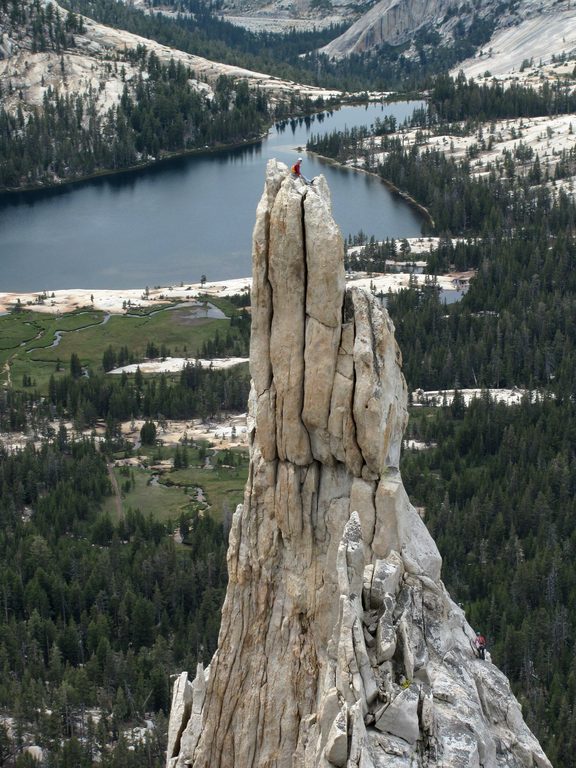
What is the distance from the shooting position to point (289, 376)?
35156 millimetres

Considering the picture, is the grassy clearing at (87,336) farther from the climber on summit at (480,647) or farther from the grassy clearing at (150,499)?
the climber on summit at (480,647)

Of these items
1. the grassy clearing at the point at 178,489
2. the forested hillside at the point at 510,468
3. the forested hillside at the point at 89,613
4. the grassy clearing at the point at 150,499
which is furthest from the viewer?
the grassy clearing at the point at 178,489

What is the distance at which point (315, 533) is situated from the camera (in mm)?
35750

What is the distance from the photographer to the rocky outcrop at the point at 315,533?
33375 millimetres

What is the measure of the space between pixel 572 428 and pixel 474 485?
726 inches

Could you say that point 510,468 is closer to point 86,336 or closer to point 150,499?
point 150,499

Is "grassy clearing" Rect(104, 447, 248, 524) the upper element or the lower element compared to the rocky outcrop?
lower

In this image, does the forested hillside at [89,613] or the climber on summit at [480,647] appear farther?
the forested hillside at [89,613]

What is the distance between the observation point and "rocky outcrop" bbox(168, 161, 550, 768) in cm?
3338

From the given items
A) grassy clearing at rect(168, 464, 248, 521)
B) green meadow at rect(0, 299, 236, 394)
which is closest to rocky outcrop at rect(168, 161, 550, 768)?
grassy clearing at rect(168, 464, 248, 521)

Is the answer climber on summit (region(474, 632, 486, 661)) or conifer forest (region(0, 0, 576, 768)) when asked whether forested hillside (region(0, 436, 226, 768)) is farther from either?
climber on summit (region(474, 632, 486, 661))

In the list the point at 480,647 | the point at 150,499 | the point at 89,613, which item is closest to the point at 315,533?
the point at 480,647

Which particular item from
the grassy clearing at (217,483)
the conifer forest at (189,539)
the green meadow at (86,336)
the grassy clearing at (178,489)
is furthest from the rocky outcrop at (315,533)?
the green meadow at (86,336)

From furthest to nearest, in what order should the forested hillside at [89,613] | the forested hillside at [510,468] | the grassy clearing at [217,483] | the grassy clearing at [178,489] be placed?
the grassy clearing at [217,483] → the grassy clearing at [178,489] → the forested hillside at [510,468] → the forested hillside at [89,613]
